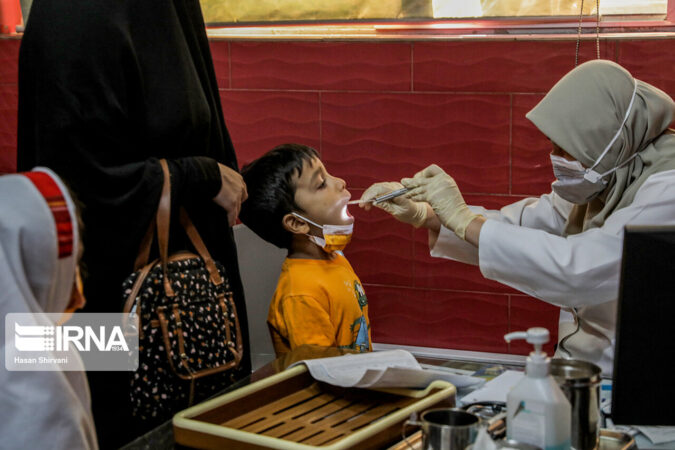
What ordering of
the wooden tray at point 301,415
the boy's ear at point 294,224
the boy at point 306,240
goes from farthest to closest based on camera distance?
the boy's ear at point 294,224 < the boy at point 306,240 < the wooden tray at point 301,415

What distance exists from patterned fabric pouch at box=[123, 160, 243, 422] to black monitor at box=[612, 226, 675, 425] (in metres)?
1.02

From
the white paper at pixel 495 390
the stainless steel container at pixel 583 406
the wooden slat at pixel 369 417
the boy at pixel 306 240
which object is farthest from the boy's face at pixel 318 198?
the stainless steel container at pixel 583 406

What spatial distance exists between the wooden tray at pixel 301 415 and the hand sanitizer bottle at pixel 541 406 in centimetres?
27

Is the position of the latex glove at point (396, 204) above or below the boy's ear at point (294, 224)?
above

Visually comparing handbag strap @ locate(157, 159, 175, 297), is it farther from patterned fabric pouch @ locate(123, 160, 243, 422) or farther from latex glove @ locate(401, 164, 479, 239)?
latex glove @ locate(401, 164, 479, 239)

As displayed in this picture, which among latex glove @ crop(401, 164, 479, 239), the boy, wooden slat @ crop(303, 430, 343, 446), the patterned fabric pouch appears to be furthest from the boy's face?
wooden slat @ crop(303, 430, 343, 446)

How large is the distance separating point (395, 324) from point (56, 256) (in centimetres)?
266

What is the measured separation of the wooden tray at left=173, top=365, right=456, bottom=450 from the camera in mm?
1374

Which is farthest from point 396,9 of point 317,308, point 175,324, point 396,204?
point 175,324

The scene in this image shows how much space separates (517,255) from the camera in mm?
2174

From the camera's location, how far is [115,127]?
1.81 m

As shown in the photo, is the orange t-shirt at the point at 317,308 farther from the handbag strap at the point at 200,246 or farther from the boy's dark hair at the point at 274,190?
the handbag strap at the point at 200,246

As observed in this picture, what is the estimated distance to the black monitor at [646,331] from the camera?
1.25 metres

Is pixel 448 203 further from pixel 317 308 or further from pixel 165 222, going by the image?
pixel 165 222
